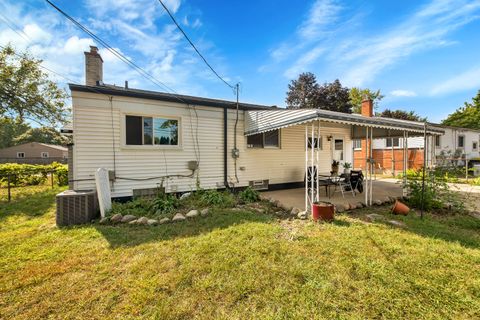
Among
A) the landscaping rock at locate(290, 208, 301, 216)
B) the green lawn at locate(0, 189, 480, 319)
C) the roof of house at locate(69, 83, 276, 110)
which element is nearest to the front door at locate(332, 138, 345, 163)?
the roof of house at locate(69, 83, 276, 110)

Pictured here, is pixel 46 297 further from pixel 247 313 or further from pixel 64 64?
pixel 64 64

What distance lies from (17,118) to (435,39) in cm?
2350

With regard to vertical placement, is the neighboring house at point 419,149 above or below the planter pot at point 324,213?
above

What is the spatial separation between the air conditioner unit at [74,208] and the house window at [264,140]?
5.44 metres

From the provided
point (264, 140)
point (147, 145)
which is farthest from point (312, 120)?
point (147, 145)

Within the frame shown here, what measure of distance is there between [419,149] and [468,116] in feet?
74.6

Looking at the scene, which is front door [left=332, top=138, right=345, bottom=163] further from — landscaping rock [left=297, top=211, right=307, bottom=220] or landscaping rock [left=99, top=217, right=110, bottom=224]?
landscaping rock [left=99, top=217, right=110, bottom=224]

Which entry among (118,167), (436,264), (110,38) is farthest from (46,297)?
(110,38)

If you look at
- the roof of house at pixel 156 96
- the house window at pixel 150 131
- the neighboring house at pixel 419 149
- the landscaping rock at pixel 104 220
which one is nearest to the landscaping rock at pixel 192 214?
the landscaping rock at pixel 104 220

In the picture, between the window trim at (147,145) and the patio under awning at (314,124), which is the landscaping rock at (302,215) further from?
the window trim at (147,145)

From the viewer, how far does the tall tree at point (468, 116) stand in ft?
94.3

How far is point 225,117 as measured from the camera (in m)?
7.89

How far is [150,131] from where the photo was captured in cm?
691

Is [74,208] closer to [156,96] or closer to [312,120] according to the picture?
[156,96]
